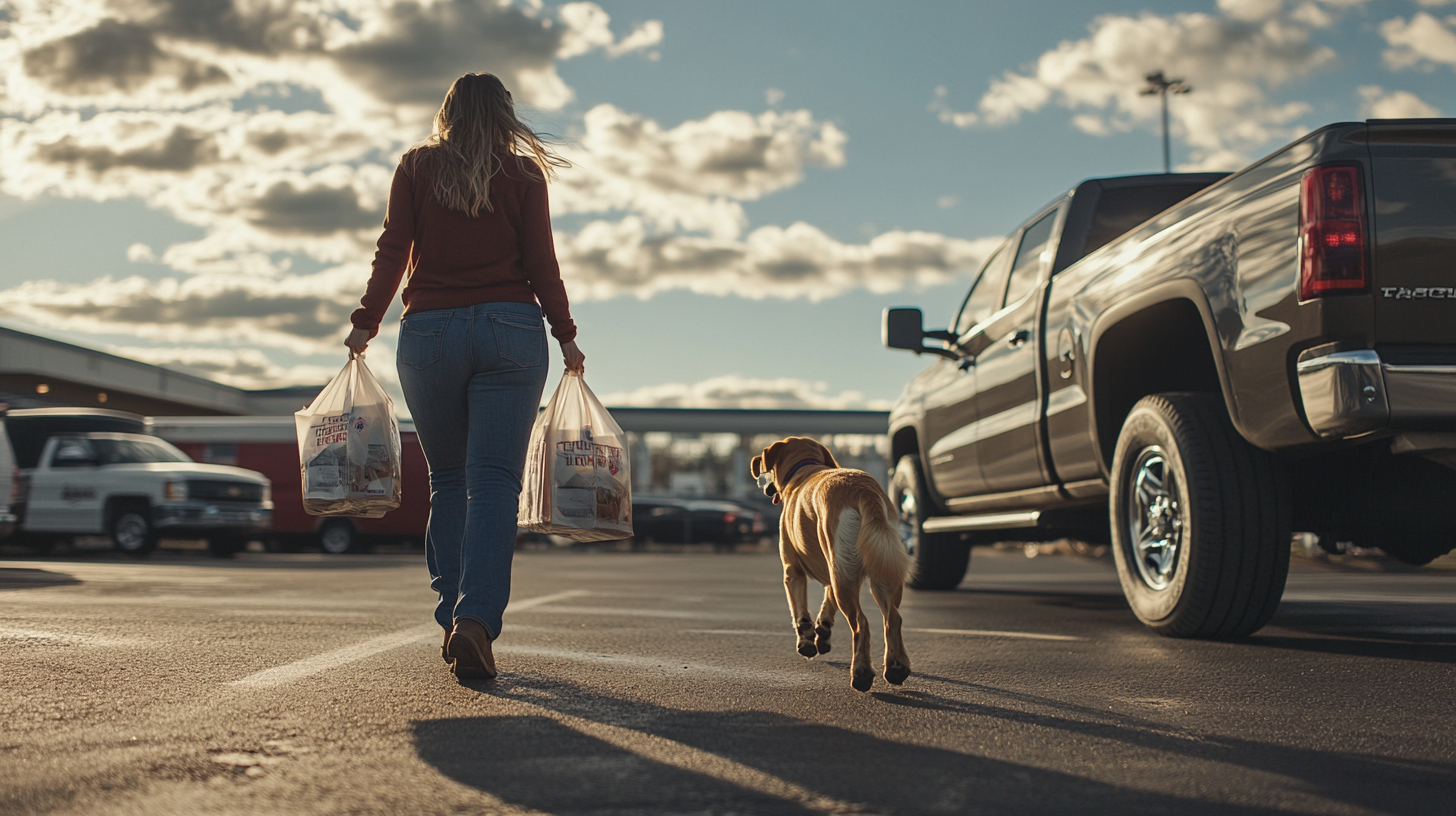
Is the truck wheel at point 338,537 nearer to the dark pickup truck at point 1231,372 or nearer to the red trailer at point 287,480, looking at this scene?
the red trailer at point 287,480

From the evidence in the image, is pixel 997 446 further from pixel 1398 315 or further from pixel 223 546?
pixel 223 546

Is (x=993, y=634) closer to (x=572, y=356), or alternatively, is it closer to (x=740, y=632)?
(x=740, y=632)

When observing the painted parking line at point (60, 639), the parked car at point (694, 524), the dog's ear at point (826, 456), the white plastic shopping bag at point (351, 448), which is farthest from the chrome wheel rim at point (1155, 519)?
the parked car at point (694, 524)

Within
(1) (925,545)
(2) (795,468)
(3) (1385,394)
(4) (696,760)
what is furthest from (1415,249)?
(1) (925,545)

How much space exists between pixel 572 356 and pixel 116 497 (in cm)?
1509

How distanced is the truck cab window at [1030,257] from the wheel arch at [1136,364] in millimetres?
1130

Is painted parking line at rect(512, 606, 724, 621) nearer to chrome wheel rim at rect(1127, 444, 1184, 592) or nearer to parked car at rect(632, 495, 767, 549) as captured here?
chrome wheel rim at rect(1127, 444, 1184, 592)

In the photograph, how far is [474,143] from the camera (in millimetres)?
3914

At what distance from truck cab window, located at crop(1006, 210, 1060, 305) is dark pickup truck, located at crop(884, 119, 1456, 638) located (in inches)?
0.7

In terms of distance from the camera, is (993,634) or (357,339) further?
(993,634)

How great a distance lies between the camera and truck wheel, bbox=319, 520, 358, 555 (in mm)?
23031

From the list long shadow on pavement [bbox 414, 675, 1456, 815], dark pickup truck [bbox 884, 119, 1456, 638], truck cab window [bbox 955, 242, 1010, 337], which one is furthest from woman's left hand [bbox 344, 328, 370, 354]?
truck cab window [bbox 955, 242, 1010, 337]

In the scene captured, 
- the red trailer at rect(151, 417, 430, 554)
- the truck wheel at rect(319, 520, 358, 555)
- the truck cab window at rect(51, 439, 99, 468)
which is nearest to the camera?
the truck cab window at rect(51, 439, 99, 468)

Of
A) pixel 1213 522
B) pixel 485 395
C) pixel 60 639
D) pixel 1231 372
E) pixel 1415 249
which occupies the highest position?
pixel 1415 249
